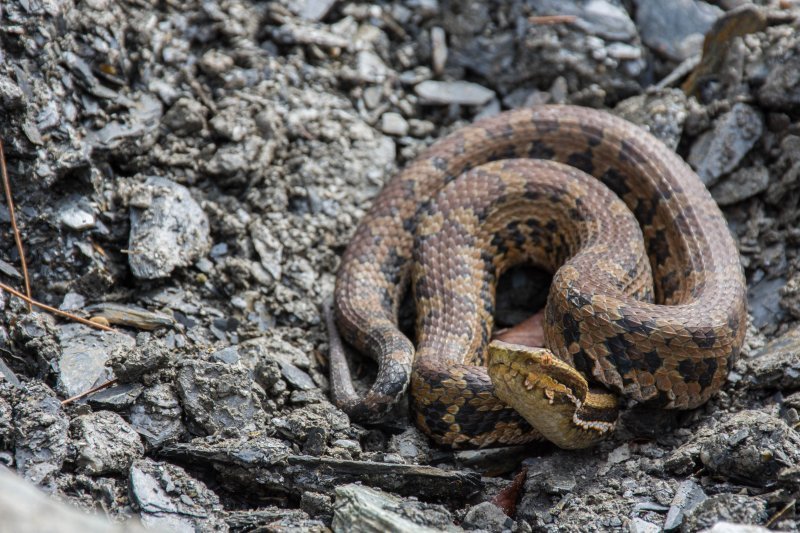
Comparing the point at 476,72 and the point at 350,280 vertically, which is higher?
the point at 476,72

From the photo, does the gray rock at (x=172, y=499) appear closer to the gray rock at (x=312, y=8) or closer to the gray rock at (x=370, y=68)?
the gray rock at (x=370, y=68)

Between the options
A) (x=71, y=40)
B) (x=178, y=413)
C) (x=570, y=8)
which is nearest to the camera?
(x=178, y=413)

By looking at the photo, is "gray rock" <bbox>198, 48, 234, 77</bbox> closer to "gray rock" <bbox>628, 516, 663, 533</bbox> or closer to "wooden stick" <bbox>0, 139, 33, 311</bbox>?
"wooden stick" <bbox>0, 139, 33, 311</bbox>

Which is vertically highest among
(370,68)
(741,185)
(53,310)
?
(370,68)

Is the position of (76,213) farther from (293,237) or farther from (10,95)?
(293,237)

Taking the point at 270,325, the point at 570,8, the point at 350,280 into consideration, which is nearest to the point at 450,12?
the point at 570,8

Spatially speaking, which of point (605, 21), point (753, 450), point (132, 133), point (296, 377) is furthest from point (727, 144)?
point (132, 133)

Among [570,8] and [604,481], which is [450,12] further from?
[604,481]
